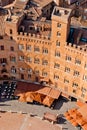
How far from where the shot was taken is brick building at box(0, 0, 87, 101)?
9344 centimetres

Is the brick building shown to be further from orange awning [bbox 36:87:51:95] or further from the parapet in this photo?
orange awning [bbox 36:87:51:95]

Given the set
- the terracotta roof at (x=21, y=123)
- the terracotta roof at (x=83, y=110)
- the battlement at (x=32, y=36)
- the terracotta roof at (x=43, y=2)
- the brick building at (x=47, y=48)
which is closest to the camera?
the brick building at (x=47, y=48)

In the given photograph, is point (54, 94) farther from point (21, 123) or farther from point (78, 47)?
point (78, 47)

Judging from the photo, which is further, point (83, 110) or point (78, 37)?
point (83, 110)

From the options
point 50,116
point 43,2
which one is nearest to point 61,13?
point 43,2

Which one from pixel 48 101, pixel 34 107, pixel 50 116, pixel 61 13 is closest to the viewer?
pixel 61 13

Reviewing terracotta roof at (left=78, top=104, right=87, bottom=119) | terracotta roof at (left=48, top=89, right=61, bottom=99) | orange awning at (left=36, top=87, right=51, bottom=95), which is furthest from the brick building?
terracotta roof at (left=78, top=104, right=87, bottom=119)

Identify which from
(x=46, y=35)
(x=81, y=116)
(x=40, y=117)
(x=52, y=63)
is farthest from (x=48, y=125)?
(x=46, y=35)

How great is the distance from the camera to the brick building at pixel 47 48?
93438 millimetres

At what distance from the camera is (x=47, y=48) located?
97.9m

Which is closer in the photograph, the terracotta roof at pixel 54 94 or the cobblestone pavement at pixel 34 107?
the cobblestone pavement at pixel 34 107

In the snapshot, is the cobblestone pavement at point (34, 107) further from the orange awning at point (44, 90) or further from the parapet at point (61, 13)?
the parapet at point (61, 13)

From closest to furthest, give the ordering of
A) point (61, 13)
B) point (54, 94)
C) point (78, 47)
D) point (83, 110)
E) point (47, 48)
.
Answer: point (78, 47) < point (61, 13) < point (47, 48) < point (83, 110) < point (54, 94)

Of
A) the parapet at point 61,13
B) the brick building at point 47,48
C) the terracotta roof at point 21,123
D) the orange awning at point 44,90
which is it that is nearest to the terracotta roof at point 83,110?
the brick building at point 47,48
